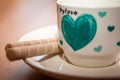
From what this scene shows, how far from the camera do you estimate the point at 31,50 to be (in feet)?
1.29

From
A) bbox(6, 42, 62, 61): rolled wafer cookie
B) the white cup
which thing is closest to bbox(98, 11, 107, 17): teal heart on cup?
the white cup

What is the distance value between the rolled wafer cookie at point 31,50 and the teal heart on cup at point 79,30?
0.05 m

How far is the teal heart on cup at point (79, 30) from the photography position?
1.18 ft

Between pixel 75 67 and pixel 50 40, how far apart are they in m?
0.08

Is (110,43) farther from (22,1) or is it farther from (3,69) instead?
(22,1)

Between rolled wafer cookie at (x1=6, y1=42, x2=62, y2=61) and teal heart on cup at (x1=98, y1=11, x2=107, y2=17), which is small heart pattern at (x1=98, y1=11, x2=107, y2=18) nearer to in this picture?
teal heart on cup at (x1=98, y1=11, x2=107, y2=17)

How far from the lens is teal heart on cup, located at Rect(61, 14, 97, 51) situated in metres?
0.36

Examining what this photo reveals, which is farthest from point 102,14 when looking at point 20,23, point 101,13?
point 20,23

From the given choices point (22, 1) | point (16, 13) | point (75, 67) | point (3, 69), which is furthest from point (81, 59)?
point (22, 1)

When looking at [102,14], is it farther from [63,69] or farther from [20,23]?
[20,23]

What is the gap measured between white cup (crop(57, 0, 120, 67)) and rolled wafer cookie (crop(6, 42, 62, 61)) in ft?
0.10

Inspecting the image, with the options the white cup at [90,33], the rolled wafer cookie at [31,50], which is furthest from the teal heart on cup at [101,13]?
the rolled wafer cookie at [31,50]

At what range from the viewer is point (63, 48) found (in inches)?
16.1

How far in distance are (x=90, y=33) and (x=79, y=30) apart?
0.06ft
